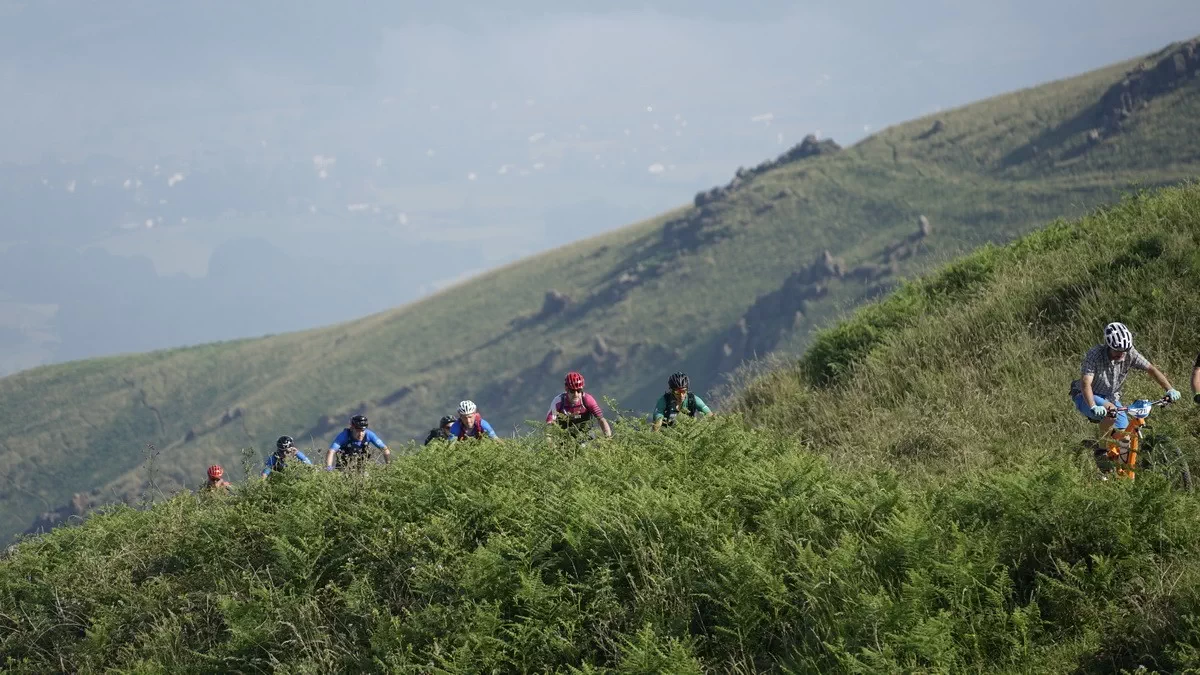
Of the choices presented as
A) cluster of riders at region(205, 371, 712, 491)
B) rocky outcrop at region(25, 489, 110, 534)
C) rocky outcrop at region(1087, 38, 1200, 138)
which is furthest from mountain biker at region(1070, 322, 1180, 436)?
rocky outcrop at region(1087, 38, 1200, 138)

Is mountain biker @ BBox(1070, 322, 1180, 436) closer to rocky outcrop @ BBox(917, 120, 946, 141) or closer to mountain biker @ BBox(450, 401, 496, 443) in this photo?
mountain biker @ BBox(450, 401, 496, 443)

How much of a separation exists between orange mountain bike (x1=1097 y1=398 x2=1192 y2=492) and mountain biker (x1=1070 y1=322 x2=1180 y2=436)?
77 mm

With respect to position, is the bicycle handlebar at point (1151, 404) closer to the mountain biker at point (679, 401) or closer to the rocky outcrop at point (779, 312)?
the mountain biker at point (679, 401)

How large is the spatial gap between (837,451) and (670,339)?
370ft

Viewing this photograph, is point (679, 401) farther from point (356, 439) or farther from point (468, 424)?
point (356, 439)

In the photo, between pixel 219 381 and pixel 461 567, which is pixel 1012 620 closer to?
pixel 461 567

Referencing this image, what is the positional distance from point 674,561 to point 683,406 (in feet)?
18.4

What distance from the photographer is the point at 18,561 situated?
37.7ft

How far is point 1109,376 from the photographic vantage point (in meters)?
10.3

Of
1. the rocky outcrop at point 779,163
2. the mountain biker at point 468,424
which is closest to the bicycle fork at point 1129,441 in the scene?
the mountain biker at point 468,424

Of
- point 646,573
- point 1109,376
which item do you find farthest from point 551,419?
point 1109,376

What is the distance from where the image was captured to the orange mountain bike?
9.57m

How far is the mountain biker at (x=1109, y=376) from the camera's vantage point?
10.0 meters

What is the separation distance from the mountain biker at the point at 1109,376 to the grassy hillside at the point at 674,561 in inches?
22.7
